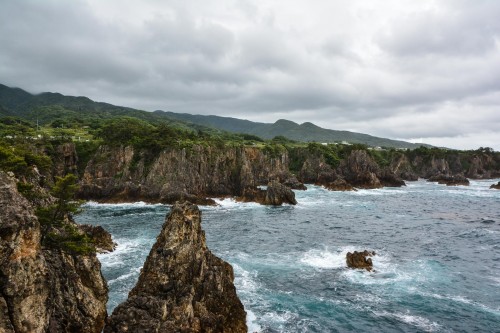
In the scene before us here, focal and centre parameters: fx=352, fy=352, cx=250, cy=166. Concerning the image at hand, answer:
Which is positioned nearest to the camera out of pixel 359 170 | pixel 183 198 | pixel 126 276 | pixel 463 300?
pixel 463 300

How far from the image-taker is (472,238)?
56.6 metres

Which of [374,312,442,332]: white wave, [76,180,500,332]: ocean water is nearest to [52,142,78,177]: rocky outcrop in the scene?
[76,180,500,332]: ocean water

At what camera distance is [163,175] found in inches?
3802

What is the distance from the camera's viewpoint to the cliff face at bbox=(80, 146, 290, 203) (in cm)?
9169

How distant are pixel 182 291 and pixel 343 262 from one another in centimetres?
2462

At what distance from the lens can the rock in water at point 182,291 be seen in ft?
71.5

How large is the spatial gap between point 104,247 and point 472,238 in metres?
56.2

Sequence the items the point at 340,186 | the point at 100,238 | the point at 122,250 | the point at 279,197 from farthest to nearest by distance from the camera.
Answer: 1. the point at 340,186
2. the point at 279,197
3. the point at 100,238
4. the point at 122,250

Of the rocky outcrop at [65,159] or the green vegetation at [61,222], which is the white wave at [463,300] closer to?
the green vegetation at [61,222]

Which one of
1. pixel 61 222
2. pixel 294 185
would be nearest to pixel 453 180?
pixel 294 185

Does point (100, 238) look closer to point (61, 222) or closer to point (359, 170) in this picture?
point (61, 222)

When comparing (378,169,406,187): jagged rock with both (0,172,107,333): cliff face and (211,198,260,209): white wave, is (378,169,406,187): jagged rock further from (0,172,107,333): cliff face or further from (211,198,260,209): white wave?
(0,172,107,333): cliff face

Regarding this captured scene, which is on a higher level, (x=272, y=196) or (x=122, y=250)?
(x=272, y=196)

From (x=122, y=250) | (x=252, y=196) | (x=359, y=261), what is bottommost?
(x=122, y=250)
